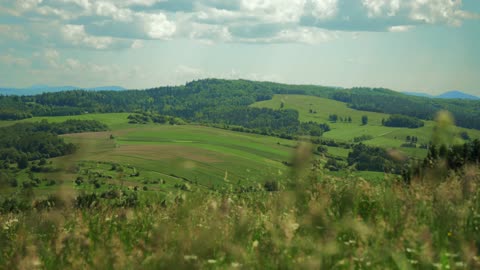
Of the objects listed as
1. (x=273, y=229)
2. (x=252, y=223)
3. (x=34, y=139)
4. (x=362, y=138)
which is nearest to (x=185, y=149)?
(x=34, y=139)

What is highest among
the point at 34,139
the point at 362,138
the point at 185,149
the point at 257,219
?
the point at 257,219

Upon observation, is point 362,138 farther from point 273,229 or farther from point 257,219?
point 273,229

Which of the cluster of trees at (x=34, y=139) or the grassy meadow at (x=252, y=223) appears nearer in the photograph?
the grassy meadow at (x=252, y=223)

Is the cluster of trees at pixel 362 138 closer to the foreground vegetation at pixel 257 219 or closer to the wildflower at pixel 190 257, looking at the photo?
the foreground vegetation at pixel 257 219

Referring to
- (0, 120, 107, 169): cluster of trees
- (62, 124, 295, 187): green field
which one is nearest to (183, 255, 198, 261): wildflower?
(62, 124, 295, 187): green field

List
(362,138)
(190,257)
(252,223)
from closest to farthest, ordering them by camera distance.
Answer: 1. (190,257)
2. (252,223)
3. (362,138)

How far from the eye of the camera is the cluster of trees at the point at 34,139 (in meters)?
135

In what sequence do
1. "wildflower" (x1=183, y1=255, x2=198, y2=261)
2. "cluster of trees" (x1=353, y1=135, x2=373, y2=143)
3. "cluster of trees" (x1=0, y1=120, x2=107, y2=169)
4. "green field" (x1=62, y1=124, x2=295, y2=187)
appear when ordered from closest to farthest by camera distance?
"wildflower" (x1=183, y1=255, x2=198, y2=261) → "green field" (x1=62, y1=124, x2=295, y2=187) → "cluster of trees" (x1=0, y1=120, x2=107, y2=169) → "cluster of trees" (x1=353, y1=135, x2=373, y2=143)

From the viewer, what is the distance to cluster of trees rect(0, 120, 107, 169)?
13488 centimetres

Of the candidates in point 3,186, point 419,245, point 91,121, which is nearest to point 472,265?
point 419,245

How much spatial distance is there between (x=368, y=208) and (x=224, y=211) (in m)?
2.03

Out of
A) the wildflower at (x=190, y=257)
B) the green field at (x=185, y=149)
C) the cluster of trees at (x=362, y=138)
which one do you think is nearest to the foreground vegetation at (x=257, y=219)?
the wildflower at (x=190, y=257)

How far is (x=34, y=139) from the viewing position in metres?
148

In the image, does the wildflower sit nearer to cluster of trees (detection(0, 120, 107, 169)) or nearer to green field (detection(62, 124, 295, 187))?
green field (detection(62, 124, 295, 187))
